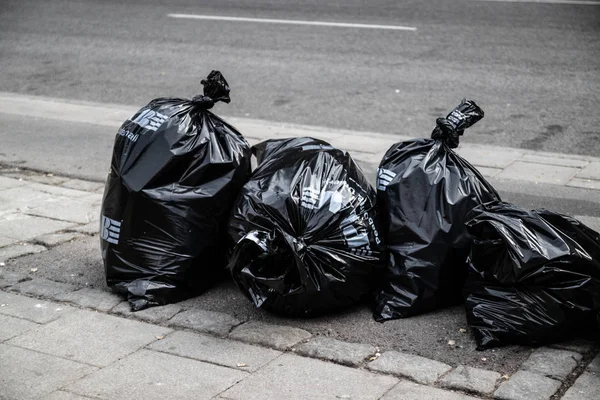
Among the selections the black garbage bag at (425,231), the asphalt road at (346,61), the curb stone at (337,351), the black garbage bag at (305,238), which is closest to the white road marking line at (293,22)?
the asphalt road at (346,61)

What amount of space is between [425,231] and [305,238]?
1.95 ft

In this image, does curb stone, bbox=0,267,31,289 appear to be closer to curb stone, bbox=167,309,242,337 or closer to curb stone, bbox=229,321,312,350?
curb stone, bbox=167,309,242,337

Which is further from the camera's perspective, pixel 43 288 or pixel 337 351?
pixel 43 288

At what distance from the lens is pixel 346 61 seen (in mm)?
9781

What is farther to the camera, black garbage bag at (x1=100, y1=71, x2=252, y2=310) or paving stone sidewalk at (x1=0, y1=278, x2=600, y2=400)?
black garbage bag at (x1=100, y1=71, x2=252, y2=310)

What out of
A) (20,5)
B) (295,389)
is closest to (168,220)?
(295,389)

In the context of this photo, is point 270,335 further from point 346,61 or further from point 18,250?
point 346,61

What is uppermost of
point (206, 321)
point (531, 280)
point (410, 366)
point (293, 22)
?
point (293, 22)

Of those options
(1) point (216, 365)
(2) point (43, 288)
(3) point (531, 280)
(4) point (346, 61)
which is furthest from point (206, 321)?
(4) point (346, 61)

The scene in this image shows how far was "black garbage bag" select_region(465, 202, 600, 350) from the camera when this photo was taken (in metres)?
3.52

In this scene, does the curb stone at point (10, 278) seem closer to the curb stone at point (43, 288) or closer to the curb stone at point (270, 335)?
the curb stone at point (43, 288)

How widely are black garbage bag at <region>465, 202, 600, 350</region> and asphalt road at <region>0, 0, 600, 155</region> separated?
3.49 metres

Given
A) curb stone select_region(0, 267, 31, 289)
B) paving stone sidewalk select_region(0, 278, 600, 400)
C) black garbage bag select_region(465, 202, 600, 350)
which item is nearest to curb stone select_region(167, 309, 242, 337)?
paving stone sidewalk select_region(0, 278, 600, 400)

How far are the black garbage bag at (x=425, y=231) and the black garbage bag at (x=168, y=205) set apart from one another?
32.1 inches
